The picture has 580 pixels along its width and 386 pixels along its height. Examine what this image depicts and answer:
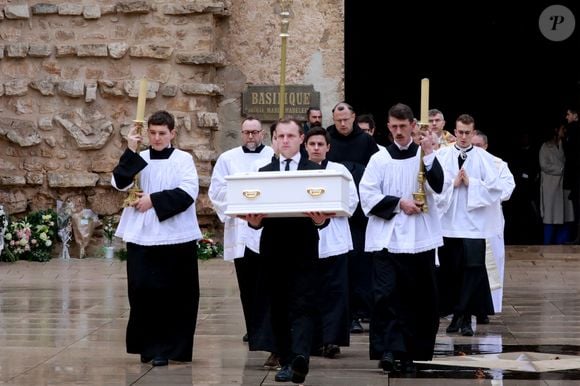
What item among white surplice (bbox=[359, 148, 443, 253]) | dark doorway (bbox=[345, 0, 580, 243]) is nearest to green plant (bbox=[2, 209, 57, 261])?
white surplice (bbox=[359, 148, 443, 253])

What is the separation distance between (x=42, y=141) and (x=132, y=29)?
189 centimetres

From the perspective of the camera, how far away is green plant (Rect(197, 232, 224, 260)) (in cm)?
1723

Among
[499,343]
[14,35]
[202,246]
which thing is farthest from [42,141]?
[499,343]

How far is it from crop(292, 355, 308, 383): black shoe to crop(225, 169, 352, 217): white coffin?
0.94 meters

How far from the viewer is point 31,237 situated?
17.1m

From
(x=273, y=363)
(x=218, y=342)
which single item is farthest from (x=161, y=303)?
(x=218, y=342)

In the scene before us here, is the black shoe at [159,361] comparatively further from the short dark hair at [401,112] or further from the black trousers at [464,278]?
the black trousers at [464,278]

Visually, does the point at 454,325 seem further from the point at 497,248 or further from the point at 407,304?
the point at 407,304

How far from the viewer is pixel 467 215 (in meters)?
12.1

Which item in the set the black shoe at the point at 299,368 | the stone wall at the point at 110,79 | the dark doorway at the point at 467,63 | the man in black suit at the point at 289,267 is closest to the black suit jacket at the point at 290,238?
the man in black suit at the point at 289,267

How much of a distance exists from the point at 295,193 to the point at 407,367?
5.68 ft

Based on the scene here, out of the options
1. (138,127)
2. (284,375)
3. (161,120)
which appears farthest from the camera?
(161,120)

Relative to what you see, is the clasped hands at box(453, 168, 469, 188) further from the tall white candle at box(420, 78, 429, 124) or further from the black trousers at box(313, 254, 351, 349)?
the tall white candle at box(420, 78, 429, 124)

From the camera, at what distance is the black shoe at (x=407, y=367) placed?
30.9 feet
